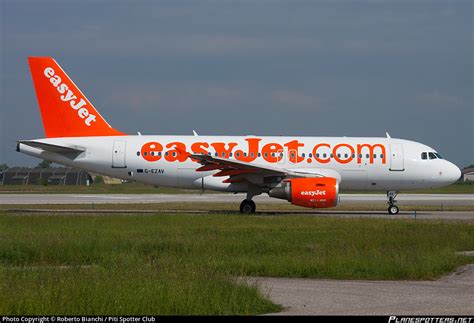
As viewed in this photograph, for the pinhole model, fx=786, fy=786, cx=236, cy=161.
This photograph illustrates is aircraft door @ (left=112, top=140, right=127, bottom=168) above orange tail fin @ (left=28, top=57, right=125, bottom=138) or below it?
below

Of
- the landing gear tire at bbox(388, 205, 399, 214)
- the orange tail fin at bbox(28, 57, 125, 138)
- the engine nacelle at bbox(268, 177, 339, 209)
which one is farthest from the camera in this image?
the landing gear tire at bbox(388, 205, 399, 214)

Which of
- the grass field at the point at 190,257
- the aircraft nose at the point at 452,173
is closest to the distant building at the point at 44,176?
the aircraft nose at the point at 452,173

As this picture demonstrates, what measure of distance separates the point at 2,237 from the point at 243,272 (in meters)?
8.00

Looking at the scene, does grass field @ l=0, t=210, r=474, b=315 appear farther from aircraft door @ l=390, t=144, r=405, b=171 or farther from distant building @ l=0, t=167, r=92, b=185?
distant building @ l=0, t=167, r=92, b=185

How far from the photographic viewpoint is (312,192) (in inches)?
1186

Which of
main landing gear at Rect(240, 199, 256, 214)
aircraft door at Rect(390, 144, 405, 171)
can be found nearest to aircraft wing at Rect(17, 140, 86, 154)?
main landing gear at Rect(240, 199, 256, 214)

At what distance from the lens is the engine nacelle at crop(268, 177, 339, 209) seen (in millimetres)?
30078

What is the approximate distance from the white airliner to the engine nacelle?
5.44 feet

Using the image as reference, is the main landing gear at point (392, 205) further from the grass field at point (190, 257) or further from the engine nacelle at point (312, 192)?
the grass field at point (190, 257)

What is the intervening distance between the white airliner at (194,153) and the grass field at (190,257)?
4.32 metres

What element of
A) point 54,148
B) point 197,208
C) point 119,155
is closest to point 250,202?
point 119,155

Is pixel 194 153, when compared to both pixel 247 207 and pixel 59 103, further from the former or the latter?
pixel 59 103

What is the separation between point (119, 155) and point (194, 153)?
316 cm

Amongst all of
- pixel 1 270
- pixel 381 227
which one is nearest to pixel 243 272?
pixel 1 270
